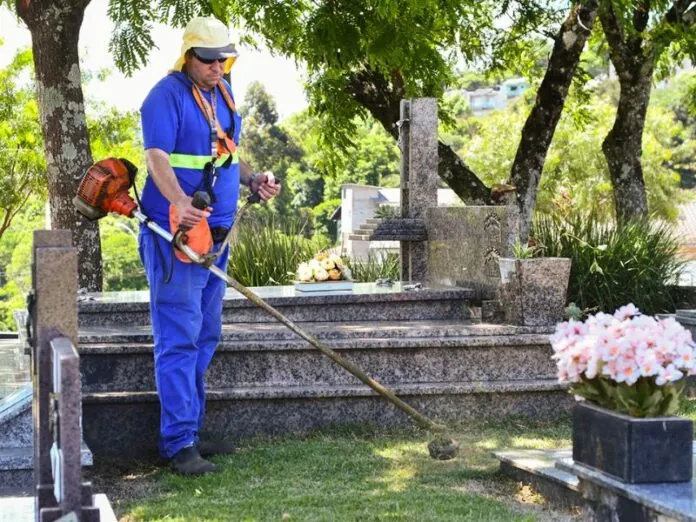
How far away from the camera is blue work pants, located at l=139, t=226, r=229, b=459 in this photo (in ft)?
22.0

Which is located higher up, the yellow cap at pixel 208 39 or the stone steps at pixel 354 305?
the yellow cap at pixel 208 39

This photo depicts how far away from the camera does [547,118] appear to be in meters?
14.7

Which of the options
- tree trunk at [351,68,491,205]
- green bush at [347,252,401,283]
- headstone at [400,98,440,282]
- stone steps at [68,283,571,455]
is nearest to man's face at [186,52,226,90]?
stone steps at [68,283,571,455]

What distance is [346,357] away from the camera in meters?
8.16

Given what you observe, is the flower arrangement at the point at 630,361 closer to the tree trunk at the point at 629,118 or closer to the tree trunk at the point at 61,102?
the tree trunk at the point at 61,102

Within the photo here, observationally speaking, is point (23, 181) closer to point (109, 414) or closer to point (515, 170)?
point (515, 170)

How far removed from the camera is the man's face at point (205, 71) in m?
6.75

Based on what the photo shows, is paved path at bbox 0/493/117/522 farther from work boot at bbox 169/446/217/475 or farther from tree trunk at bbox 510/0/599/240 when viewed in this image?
tree trunk at bbox 510/0/599/240

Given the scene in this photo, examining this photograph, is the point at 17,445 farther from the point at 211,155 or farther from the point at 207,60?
the point at 207,60

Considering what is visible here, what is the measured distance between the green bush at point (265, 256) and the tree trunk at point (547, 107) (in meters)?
2.76

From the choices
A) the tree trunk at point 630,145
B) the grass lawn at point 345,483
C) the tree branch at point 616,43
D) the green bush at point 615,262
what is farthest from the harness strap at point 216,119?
the tree trunk at point 630,145

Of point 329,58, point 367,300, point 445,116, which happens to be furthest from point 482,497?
point 445,116

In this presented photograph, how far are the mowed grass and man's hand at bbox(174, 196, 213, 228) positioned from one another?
1405mm

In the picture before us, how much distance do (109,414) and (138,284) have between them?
4413 cm
